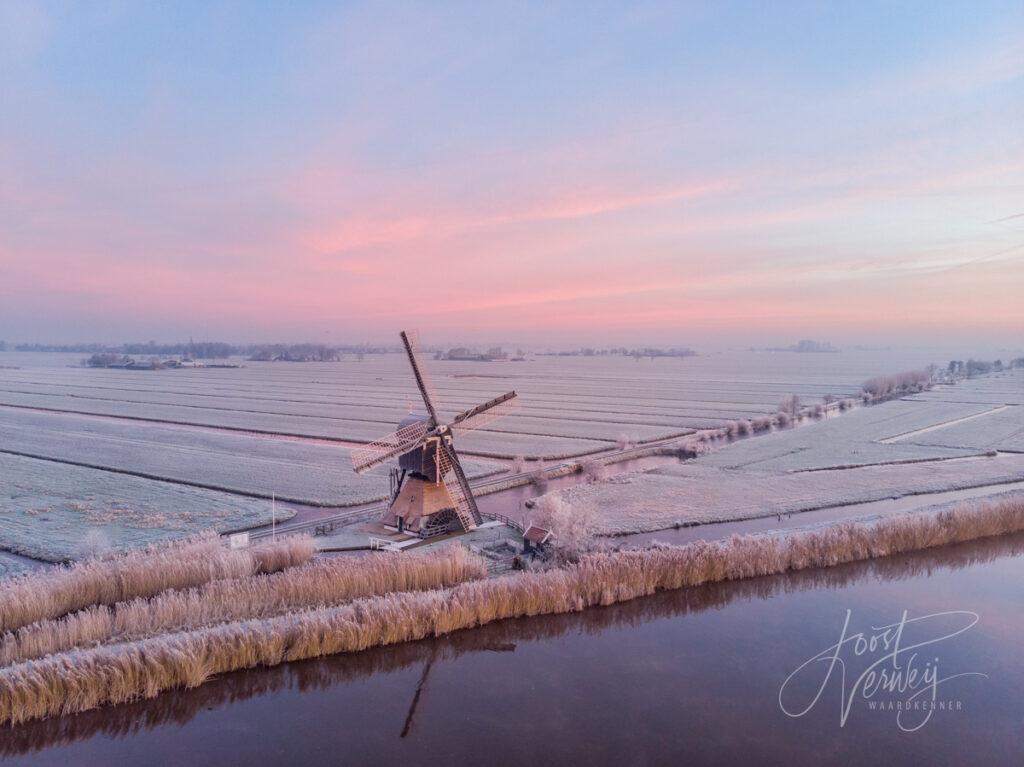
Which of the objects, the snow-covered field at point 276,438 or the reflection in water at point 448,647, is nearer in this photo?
the reflection in water at point 448,647

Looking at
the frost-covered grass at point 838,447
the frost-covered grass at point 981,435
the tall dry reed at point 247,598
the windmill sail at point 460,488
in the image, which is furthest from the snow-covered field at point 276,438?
the tall dry reed at point 247,598

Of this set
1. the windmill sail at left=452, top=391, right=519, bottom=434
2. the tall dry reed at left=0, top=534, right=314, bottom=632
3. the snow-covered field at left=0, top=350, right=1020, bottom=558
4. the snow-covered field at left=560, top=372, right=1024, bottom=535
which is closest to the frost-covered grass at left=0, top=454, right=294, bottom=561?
the snow-covered field at left=0, top=350, right=1020, bottom=558

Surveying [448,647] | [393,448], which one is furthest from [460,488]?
[448,647]

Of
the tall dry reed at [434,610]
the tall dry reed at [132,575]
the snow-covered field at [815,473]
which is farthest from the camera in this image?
the snow-covered field at [815,473]

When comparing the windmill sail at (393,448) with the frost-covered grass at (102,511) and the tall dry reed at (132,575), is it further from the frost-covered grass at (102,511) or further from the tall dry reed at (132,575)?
the frost-covered grass at (102,511)

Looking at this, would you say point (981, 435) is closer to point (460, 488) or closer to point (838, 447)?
point (838, 447)

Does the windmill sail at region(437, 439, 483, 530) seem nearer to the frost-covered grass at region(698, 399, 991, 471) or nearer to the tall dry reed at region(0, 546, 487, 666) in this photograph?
the tall dry reed at region(0, 546, 487, 666)

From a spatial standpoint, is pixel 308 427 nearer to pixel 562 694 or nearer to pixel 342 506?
pixel 342 506
